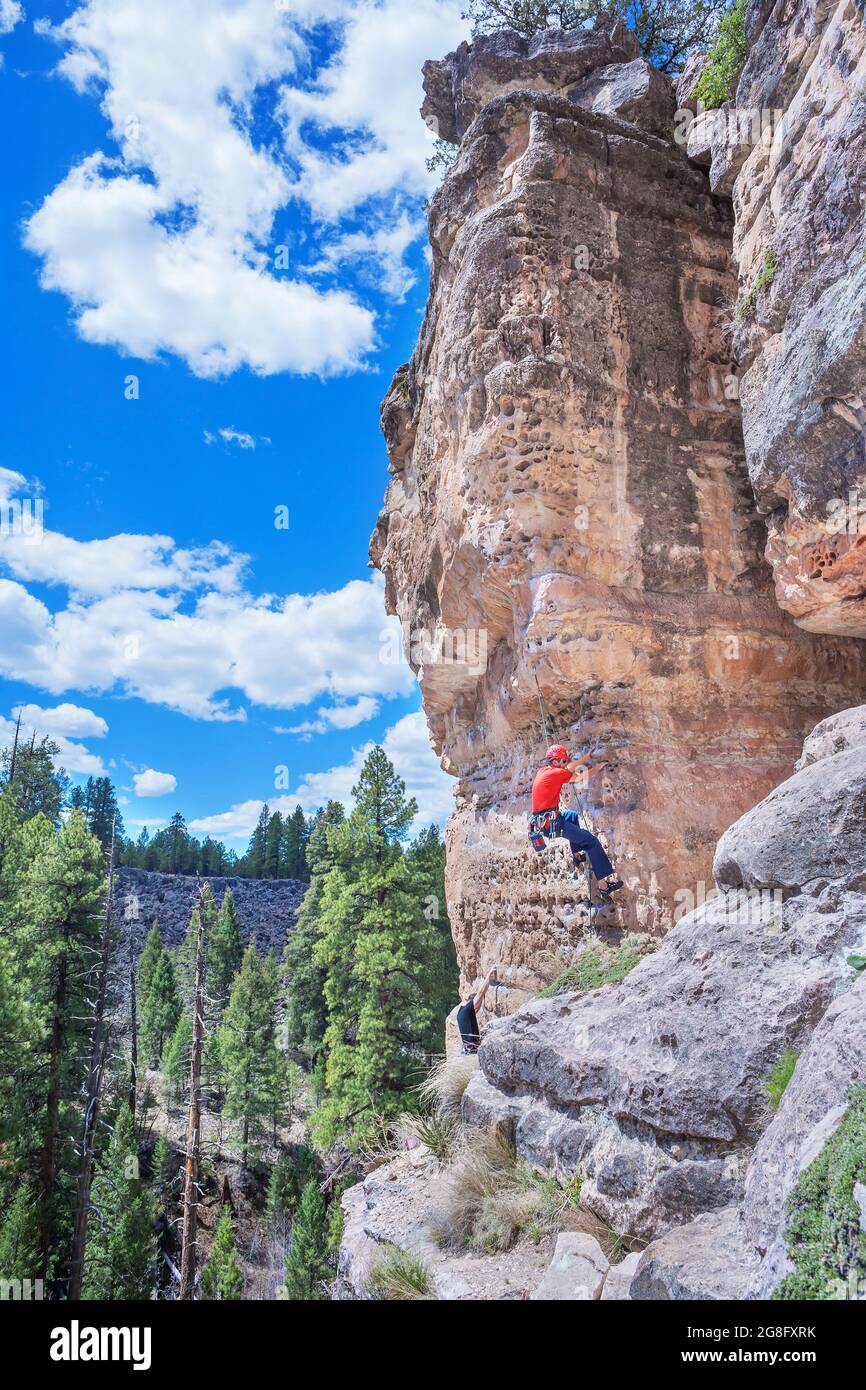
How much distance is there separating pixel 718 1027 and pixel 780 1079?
53 centimetres

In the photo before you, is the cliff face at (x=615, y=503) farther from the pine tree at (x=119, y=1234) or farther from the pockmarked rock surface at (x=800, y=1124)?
the pine tree at (x=119, y=1234)

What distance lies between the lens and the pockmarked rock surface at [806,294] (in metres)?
7.07

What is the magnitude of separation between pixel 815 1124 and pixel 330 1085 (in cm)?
1973

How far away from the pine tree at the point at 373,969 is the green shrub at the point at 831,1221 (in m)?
17.3

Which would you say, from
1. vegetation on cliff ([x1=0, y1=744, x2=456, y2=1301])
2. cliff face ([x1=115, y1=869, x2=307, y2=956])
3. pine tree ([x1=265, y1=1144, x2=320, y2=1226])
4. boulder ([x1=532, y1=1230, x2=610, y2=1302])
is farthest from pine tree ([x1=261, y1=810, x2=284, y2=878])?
boulder ([x1=532, y1=1230, x2=610, y2=1302])

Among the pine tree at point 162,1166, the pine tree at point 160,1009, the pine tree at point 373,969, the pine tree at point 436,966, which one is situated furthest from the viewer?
the pine tree at point 160,1009

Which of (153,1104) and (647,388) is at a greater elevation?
(647,388)

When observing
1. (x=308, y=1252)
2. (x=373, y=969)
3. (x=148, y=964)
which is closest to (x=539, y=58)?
(x=373, y=969)

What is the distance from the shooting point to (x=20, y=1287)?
531 inches

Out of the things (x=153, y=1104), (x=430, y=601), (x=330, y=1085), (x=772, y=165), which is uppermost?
(x=772, y=165)

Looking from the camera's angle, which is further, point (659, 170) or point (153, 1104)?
point (153, 1104)

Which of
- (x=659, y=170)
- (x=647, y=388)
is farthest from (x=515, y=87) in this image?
(x=647, y=388)

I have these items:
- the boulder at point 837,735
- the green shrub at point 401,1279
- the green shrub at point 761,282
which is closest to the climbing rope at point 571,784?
the boulder at point 837,735
